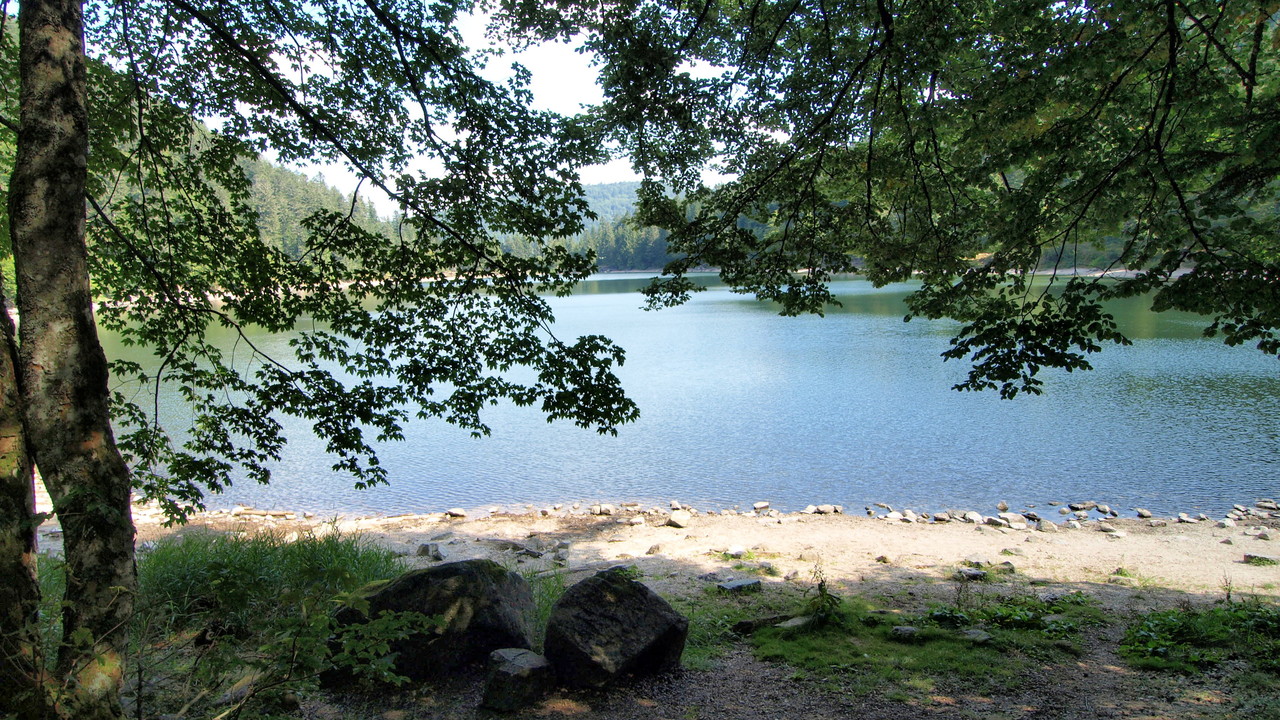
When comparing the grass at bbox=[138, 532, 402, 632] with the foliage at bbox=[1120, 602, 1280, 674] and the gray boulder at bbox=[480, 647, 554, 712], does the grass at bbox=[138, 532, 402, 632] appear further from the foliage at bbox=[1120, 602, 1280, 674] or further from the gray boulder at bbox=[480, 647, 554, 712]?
the foliage at bbox=[1120, 602, 1280, 674]

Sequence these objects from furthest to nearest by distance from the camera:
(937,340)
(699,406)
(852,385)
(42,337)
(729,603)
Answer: (937,340) → (852,385) → (699,406) → (729,603) → (42,337)

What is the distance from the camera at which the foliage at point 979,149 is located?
4.58 m

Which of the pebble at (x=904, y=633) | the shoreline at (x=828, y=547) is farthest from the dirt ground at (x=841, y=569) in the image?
the pebble at (x=904, y=633)

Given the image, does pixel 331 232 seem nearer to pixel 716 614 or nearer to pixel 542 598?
pixel 542 598

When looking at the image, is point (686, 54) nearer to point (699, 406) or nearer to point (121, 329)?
point (121, 329)

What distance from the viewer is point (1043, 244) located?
5418mm

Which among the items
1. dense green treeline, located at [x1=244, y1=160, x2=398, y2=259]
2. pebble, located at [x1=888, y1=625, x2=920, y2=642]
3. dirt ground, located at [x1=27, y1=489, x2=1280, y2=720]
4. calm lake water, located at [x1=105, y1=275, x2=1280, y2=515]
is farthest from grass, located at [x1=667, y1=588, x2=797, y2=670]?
dense green treeline, located at [x1=244, y1=160, x2=398, y2=259]

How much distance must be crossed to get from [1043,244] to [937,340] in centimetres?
2241

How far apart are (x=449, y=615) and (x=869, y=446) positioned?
38.1ft

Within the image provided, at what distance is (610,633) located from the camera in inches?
173

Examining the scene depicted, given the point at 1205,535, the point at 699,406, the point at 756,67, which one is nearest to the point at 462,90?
the point at 756,67

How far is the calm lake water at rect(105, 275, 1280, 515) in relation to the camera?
12.0 m

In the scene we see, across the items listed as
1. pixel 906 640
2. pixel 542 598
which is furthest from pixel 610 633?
pixel 906 640

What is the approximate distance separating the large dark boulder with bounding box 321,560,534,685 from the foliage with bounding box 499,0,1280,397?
3.16 meters
